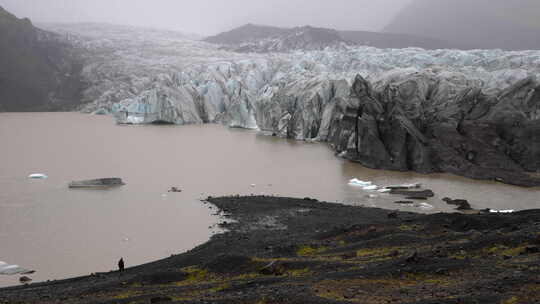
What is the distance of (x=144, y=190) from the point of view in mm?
30688

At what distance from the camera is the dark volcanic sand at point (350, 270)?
1114 centimetres

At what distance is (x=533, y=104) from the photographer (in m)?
Answer: 45.2

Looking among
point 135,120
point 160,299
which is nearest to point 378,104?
point 160,299

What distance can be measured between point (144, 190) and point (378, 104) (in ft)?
72.6

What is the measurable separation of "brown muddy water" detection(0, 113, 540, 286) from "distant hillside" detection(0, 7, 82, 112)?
5231 centimetres

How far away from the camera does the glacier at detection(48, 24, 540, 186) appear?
39781 millimetres

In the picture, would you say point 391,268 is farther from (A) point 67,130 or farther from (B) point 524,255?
(A) point 67,130

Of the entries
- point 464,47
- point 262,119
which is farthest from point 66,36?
point 464,47

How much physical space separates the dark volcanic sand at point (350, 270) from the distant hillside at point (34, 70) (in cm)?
9806

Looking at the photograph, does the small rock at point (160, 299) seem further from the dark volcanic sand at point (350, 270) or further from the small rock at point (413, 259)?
the small rock at point (413, 259)

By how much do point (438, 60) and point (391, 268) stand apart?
7936 cm

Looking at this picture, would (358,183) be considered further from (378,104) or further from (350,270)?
(350,270)

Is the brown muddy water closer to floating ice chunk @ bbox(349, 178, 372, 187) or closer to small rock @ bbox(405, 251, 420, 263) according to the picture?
floating ice chunk @ bbox(349, 178, 372, 187)

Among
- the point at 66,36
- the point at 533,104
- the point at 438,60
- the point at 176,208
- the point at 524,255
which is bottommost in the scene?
the point at 176,208
